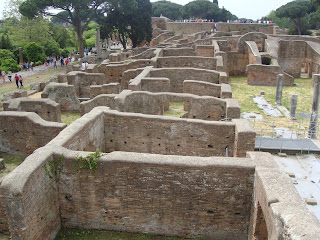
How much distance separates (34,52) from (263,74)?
2118 cm

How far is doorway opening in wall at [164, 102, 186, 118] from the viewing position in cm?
1229

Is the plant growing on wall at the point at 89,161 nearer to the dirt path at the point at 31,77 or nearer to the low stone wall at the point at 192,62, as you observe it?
the low stone wall at the point at 192,62

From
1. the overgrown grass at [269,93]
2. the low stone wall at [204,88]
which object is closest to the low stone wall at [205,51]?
the overgrown grass at [269,93]

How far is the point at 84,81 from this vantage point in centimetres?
1831

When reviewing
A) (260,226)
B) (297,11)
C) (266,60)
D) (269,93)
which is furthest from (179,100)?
(297,11)

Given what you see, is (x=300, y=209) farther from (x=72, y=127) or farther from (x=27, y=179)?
(x=72, y=127)

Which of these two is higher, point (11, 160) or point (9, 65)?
point (9, 65)

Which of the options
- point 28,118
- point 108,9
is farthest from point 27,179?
point 108,9

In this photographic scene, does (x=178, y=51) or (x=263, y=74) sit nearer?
(x=263, y=74)

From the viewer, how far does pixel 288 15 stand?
4438cm

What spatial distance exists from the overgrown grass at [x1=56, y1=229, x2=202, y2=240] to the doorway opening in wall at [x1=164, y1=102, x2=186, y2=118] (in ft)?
19.3

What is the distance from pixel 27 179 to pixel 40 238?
1.28 meters

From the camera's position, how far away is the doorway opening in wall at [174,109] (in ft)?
40.3

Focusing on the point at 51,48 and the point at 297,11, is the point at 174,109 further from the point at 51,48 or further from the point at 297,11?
the point at 297,11
